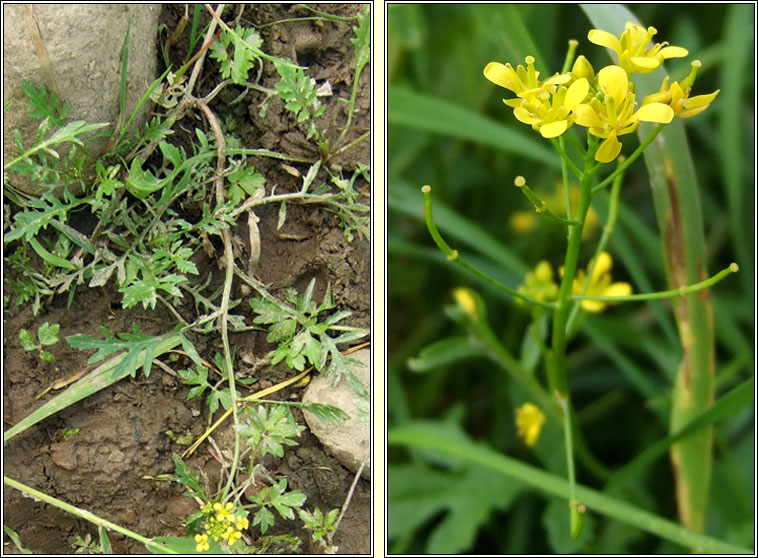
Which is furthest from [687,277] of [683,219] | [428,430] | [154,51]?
[154,51]

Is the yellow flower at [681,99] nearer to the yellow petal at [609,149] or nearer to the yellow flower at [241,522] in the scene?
the yellow petal at [609,149]

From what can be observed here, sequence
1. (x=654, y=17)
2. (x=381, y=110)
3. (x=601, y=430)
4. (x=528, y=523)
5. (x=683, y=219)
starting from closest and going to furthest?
(x=381, y=110)
(x=683, y=219)
(x=528, y=523)
(x=601, y=430)
(x=654, y=17)

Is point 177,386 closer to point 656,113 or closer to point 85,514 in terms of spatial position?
point 85,514

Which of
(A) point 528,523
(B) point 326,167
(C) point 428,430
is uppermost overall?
(B) point 326,167

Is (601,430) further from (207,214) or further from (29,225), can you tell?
(29,225)

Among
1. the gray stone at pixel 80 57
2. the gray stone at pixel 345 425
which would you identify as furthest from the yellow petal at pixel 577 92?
the gray stone at pixel 80 57

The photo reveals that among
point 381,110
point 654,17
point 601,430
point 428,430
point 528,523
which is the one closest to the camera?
point 381,110
